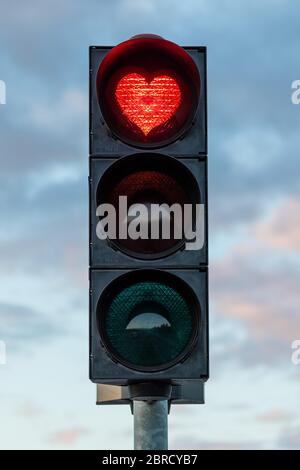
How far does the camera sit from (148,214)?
4.23 meters

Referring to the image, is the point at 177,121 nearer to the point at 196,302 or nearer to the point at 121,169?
the point at 121,169

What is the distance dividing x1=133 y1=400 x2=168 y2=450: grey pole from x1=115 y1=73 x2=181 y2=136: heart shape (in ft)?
4.21

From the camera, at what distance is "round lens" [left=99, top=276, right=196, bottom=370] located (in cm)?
402

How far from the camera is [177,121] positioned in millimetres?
4207

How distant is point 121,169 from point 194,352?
95cm

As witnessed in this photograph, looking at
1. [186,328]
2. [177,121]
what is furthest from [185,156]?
[186,328]

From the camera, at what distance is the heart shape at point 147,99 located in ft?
13.8

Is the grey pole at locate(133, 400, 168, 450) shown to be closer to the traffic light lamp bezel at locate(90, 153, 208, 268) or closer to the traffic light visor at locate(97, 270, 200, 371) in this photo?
the traffic light visor at locate(97, 270, 200, 371)

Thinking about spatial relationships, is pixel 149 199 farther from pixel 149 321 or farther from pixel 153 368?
pixel 153 368

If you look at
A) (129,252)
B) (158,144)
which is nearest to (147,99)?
(158,144)

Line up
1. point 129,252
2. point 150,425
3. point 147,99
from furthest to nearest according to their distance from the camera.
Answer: point 147,99, point 129,252, point 150,425

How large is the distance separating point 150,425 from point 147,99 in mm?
1533

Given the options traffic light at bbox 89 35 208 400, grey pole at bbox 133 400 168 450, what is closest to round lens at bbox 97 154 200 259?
traffic light at bbox 89 35 208 400

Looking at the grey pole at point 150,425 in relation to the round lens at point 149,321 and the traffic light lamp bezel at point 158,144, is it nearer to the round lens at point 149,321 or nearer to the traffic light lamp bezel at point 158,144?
the round lens at point 149,321
